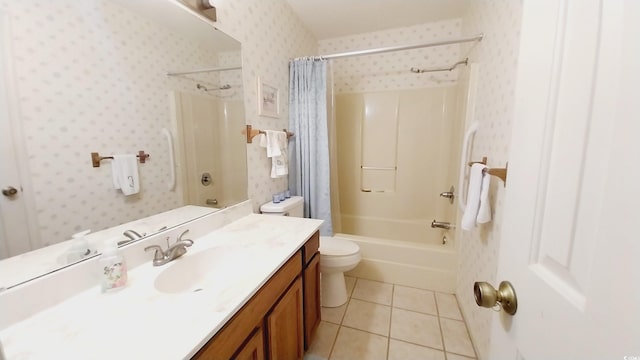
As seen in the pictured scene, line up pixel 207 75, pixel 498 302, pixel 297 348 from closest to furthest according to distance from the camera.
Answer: pixel 498 302, pixel 297 348, pixel 207 75

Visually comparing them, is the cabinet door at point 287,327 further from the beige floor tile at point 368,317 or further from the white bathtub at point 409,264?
the white bathtub at point 409,264

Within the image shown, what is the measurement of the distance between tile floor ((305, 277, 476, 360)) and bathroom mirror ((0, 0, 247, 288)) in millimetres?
1181

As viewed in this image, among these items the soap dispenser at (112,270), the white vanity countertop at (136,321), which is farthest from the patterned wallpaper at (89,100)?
the white vanity countertop at (136,321)

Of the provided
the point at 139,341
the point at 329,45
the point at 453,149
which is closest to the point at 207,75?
the point at 139,341

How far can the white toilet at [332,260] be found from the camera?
1839 mm

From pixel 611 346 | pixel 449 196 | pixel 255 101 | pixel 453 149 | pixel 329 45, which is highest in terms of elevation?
pixel 329 45

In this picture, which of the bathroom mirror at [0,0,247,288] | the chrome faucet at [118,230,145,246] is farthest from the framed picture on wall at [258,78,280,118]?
the chrome faucet at [118,230,145,246]

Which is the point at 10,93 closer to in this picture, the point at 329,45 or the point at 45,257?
the point at 45,257

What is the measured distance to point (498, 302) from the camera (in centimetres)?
54

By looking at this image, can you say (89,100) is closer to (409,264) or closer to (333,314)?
(333,314)

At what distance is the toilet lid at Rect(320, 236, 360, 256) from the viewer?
74.5 inches

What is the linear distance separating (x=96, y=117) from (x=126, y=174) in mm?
218

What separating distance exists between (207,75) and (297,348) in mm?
1464

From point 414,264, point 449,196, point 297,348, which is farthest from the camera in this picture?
point 449,196
